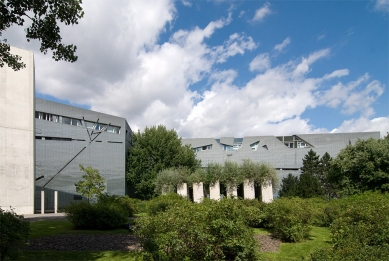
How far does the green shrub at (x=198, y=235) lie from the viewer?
5738 mm

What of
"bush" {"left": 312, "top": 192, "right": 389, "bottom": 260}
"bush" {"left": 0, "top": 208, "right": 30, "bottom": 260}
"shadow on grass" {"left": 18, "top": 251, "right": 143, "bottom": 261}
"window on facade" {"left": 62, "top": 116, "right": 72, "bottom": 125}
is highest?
"window on facade" {"left": 62, "top": 116, "right": 72, "bottom": 125}

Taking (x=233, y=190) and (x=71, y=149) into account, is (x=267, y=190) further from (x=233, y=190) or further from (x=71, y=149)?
(x=71, y=149)

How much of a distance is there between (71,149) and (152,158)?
38.1ft

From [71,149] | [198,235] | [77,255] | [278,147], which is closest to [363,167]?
[198,235]

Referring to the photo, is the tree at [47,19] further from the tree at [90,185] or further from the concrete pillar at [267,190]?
the concrete pillar at [267,190]

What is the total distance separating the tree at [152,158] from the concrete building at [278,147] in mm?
7538

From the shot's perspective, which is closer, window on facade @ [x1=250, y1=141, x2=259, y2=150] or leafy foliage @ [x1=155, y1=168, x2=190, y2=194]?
leafy foliage @ [x1=155, y1=168, x2=190, y2=194]

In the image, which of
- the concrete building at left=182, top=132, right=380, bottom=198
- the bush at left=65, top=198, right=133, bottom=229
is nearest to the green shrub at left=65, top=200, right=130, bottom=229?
the bush at left=65, top=198, right=133, bottom=229

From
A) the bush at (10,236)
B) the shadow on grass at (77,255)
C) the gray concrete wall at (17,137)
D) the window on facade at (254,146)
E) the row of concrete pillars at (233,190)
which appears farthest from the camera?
the window on facade at (254,146)

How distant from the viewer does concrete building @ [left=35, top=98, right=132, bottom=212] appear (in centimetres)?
3105

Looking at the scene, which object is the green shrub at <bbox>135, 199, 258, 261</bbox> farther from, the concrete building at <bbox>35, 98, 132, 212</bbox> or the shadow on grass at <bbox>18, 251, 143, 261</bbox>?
the concrete building at <bbox>35, 98, 132, 212</bbox>

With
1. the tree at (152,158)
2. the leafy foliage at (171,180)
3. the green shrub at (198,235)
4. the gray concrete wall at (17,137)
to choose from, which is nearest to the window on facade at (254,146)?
the tree at (152,158)

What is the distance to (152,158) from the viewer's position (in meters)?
42.2

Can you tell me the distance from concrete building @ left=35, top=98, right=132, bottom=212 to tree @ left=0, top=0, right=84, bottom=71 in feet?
85.7
